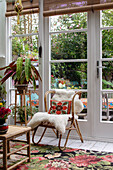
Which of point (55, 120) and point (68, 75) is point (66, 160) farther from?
point (68, 75)

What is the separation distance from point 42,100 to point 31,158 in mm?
1410

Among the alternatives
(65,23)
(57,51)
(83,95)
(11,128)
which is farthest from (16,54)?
(11,128)

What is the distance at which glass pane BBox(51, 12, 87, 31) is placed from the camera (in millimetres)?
3828

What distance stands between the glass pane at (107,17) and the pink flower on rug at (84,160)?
2115 millimetres

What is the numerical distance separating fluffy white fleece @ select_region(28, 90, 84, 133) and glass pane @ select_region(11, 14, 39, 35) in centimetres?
135

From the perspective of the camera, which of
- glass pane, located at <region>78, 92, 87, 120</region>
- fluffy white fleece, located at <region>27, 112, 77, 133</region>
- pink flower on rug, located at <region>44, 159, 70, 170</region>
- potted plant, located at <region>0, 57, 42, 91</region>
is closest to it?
pink flower on rug, located at <region>44, 159, 70, 170</region>

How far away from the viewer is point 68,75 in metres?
3.96

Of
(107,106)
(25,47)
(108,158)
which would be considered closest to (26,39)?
(25,47)

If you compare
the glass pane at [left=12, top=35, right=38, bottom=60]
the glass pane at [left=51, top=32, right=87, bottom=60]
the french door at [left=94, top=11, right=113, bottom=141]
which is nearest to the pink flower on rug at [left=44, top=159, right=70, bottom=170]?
the french door at [left=94, top=11, right=113, bottom=141]

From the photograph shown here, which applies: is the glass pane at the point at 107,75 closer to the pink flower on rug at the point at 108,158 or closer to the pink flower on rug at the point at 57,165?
the pink flower on rug at the point at 108,158

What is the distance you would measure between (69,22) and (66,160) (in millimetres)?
2361

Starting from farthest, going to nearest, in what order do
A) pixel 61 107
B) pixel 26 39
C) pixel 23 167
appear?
pixel 26 39 < pixel 61 107 < pixel 23 167

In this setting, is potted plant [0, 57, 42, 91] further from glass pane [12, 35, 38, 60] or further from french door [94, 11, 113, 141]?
french door [94, 11, 113, 141]

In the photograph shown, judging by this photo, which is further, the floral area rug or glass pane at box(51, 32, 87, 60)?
glass pane at box(51, 32, 87, 60)
